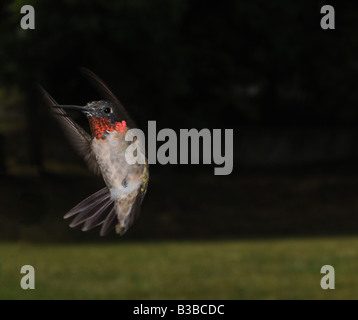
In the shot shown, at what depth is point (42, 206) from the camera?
33.8 inches

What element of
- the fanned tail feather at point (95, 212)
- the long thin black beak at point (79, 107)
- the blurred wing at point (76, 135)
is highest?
the long thin black beak at point (79, 107)

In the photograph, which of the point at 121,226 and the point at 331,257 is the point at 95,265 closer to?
the point at 331,257

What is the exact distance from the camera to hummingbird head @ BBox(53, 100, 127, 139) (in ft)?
2.66

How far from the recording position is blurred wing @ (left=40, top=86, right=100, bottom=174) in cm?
83

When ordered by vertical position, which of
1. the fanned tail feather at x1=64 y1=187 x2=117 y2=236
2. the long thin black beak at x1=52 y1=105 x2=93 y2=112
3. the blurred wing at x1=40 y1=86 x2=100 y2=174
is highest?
the long thin black beak at x1=52 y1=105 x2=93 y2=112

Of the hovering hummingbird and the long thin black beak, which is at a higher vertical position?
the long thin black beak

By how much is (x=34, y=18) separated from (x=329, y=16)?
1.45ft

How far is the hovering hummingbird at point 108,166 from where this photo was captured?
0.80 metres

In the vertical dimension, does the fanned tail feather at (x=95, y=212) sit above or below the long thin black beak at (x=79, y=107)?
below

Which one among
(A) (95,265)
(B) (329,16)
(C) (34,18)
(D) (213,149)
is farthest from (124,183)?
(A) (95,265)

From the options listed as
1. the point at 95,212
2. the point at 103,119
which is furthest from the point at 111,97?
the point at 95,212

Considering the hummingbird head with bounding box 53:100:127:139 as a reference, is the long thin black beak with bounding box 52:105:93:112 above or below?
above

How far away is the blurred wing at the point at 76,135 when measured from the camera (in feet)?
2.72

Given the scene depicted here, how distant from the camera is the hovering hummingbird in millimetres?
801
